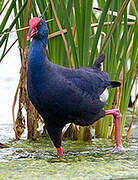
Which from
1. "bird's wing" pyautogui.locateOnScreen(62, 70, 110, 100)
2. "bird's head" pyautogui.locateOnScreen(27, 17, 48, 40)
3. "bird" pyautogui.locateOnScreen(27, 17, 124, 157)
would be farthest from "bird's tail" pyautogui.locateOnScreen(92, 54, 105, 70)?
"bird's head" pyautogui.locateOnScreen(27, 17, 48, 40)

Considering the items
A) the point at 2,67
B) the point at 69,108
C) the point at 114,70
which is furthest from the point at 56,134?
the point at 2,67

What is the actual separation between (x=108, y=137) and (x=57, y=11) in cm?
117

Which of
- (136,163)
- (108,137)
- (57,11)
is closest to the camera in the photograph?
(136,163)

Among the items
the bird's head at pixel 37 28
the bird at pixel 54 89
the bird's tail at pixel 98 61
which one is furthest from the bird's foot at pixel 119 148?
the bird's head at pixel 37 28

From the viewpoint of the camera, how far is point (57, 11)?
3.05 metres

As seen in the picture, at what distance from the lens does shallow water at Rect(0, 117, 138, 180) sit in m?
2.26

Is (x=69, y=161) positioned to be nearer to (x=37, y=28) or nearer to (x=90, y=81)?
(x=90, y=81)

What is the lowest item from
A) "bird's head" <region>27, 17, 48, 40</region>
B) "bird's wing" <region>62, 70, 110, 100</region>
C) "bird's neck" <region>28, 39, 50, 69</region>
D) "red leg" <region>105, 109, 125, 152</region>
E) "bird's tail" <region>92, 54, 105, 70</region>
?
"red leg" <region>105, 109, 125, 152</region>

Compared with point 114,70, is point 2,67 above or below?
below

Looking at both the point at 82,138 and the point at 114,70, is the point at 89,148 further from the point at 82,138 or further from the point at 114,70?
the point at 114,70

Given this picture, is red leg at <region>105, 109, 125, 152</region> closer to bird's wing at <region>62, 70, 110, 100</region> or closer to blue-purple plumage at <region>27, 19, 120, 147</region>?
bird's wing at <region>62, 70, 110, 100</region>

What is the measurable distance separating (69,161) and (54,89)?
0.48 meters

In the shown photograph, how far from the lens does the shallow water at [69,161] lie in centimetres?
226

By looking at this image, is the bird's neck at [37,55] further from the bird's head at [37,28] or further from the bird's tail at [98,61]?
the bird's tail at [98,61]
